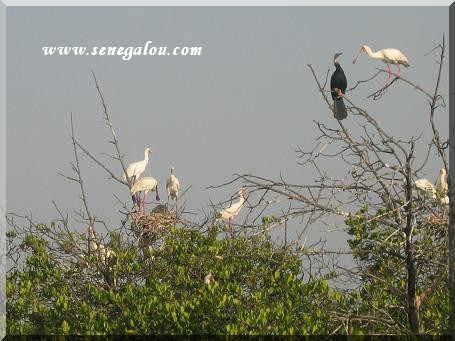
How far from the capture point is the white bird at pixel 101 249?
912 centimetres

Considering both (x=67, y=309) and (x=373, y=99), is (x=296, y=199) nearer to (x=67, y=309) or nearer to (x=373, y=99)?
(x=373, y=99)

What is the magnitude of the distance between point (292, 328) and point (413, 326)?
90 cm

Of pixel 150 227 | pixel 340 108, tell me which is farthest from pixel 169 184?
pixel 340 108

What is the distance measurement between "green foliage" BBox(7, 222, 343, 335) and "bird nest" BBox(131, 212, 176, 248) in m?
0.66

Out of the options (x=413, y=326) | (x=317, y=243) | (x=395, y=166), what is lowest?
(x=413, y=326)

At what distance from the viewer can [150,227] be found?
36.5 ft

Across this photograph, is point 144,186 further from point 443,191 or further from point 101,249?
point 443,191

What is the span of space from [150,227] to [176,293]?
2.70 m

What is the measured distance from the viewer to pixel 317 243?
18.6 feet

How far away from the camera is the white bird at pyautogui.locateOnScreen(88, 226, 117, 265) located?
9.12 meters

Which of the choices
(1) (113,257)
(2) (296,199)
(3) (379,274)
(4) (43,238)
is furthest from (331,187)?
(4) (43,238)

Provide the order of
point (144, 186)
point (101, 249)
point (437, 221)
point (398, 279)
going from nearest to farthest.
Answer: point (437, 221), point (398, 279), point (101, 249), point (144, 186)

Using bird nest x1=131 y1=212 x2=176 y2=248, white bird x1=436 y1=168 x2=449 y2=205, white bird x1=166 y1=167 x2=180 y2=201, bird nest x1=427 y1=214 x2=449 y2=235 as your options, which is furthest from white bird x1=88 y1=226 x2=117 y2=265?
white bird x1=166 y1=167 x2=180 y2=201

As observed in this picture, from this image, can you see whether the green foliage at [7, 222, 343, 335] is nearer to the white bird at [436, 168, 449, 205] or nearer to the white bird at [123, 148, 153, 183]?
the white bird at [436, 168, 449, 205]
